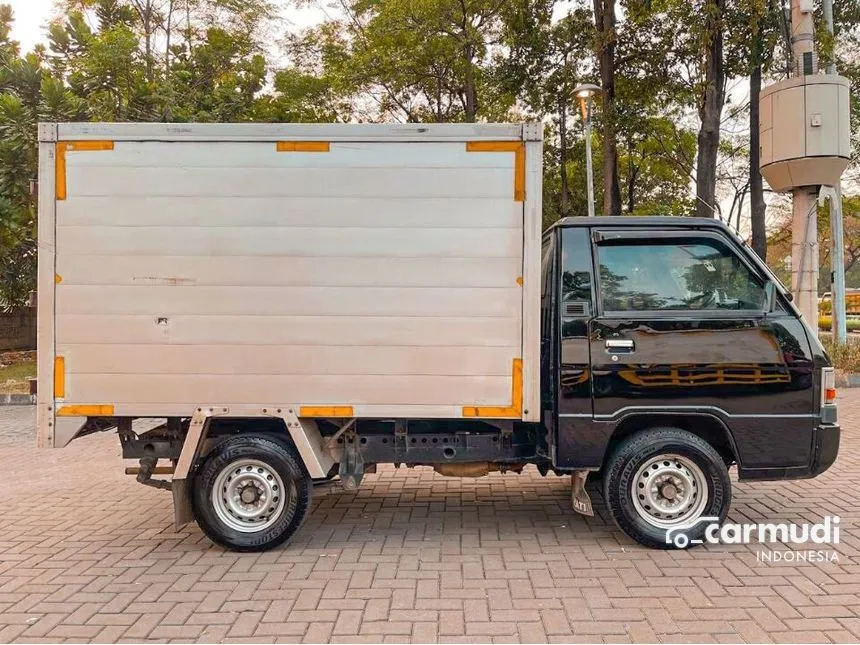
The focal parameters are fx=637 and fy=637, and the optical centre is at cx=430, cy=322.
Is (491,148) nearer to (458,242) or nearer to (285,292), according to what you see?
(458,242)

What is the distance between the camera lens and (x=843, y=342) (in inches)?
538

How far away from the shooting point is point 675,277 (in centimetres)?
436

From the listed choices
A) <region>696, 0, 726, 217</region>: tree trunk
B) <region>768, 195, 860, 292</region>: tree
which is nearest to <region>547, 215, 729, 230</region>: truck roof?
<region>696, 0, 726, 217</region>: tree trunk

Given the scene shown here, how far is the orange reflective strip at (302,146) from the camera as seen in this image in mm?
4184

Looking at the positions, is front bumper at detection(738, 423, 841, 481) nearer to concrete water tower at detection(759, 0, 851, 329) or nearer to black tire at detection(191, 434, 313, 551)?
black tire at detection(191, 434, 313, 551)

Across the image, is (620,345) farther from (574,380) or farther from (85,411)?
(85,411)

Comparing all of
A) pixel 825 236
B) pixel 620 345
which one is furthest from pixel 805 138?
pixel 825 236

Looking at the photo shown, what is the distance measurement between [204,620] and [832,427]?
13.4ft

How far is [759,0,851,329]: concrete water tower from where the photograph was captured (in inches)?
386

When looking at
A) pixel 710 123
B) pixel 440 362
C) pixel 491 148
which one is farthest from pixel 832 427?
pixel 710 123

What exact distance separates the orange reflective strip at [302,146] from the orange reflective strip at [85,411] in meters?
2.05

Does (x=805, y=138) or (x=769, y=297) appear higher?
(x=805, y=138)

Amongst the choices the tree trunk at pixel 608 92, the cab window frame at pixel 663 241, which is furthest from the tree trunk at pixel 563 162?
the cab window frame at pixel 663 241

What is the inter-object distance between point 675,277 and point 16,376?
14.5m
